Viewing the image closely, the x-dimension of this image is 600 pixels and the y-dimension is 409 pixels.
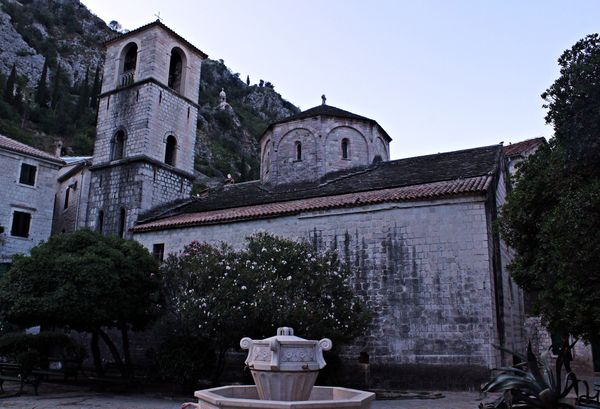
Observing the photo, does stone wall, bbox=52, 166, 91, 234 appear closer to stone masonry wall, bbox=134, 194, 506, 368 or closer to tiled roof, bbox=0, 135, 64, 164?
tiled roof, bbox=0, 135, 64, 164

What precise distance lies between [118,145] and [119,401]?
48.9ft

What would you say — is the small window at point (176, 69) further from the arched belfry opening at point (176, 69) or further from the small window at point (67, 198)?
the small window at point (67, 198)

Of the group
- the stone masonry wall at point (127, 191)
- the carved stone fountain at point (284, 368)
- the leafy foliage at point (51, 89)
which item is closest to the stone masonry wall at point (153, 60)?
the stone masonry wall at point (127, 191)

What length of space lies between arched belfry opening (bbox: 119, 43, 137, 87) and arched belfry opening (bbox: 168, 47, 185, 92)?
74.9 inches

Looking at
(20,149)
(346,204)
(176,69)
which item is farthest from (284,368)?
(20,149)

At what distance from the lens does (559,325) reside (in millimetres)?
11156

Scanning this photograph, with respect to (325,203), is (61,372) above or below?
below

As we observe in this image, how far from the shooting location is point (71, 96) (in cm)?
6612

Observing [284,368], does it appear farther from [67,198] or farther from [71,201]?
[67,198]

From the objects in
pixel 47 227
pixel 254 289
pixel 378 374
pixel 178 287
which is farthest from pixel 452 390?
pixel 47 227

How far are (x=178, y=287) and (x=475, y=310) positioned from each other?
8842 millimetres

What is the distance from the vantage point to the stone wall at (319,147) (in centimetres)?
2277

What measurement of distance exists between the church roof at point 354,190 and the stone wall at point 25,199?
8.75 m

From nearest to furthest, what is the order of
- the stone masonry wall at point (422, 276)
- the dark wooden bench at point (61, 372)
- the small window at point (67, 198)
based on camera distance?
1. the dark wooden bench at point (61, 372)
2. the stone masonry wall at point (422, 276)
3. the small window at point (67, 198)
